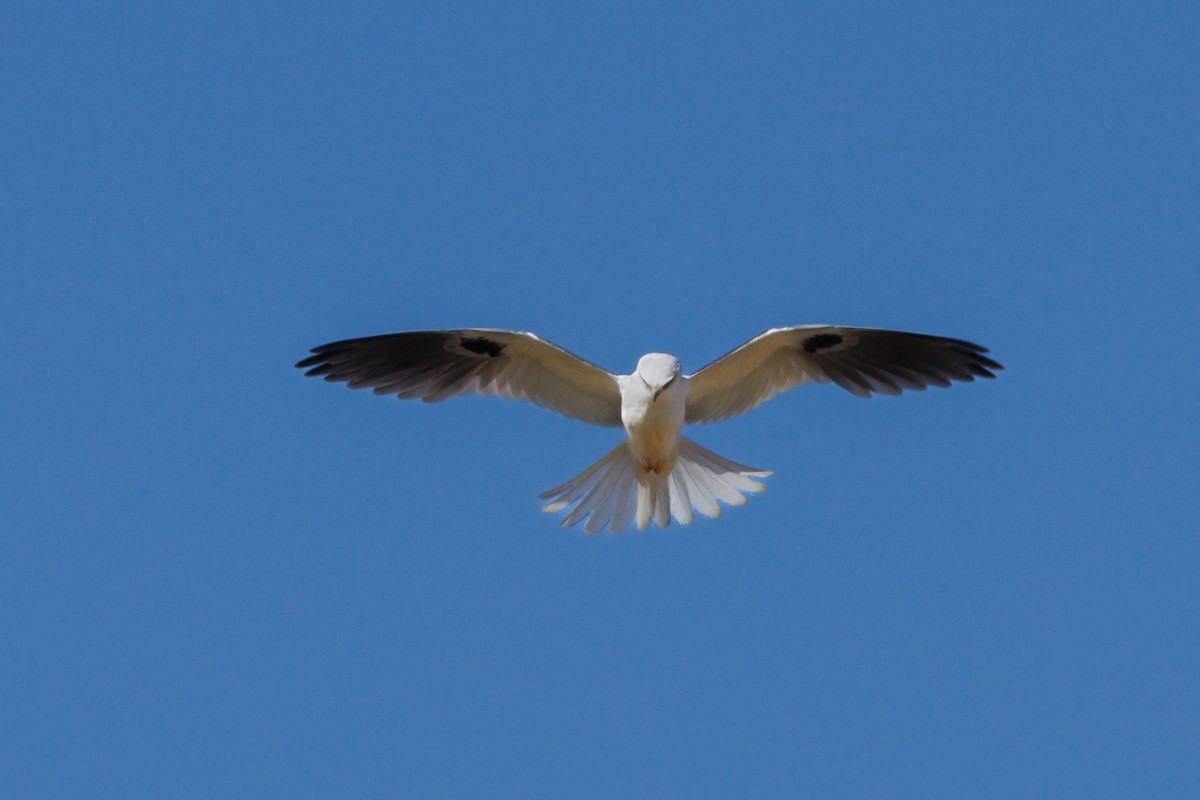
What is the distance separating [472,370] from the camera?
27.1ft

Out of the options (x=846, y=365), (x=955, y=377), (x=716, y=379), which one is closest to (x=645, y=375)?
(x=716, y=379)

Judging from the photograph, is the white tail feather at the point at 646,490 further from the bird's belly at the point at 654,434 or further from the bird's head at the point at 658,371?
the bird's head at the point at 658,371

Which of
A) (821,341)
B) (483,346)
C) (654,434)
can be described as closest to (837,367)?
(821,341)

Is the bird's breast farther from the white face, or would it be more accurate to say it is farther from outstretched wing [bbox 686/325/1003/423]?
outstretched wing [bbox 686/325/1003/423]

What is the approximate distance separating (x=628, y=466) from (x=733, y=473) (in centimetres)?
64

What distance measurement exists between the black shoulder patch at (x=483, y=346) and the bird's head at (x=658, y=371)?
975mm

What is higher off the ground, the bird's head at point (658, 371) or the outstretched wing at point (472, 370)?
the outstretched wing at point (472, 370)

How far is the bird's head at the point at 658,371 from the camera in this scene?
7379mm

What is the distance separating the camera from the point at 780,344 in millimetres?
8016

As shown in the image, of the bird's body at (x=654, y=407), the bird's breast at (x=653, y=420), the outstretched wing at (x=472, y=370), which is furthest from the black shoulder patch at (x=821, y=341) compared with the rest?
the outstretched wing at (x=472, y=370)

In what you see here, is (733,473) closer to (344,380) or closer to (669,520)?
(669,520)

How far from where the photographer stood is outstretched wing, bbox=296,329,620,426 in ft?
26.3

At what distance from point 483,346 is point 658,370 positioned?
1239mm

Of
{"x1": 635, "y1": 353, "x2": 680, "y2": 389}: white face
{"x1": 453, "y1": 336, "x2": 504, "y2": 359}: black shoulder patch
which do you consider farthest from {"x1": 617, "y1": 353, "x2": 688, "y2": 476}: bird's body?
{"x1": 453, "y1": 336, "x2": 504, "y2": 359}: black shoulder patch
